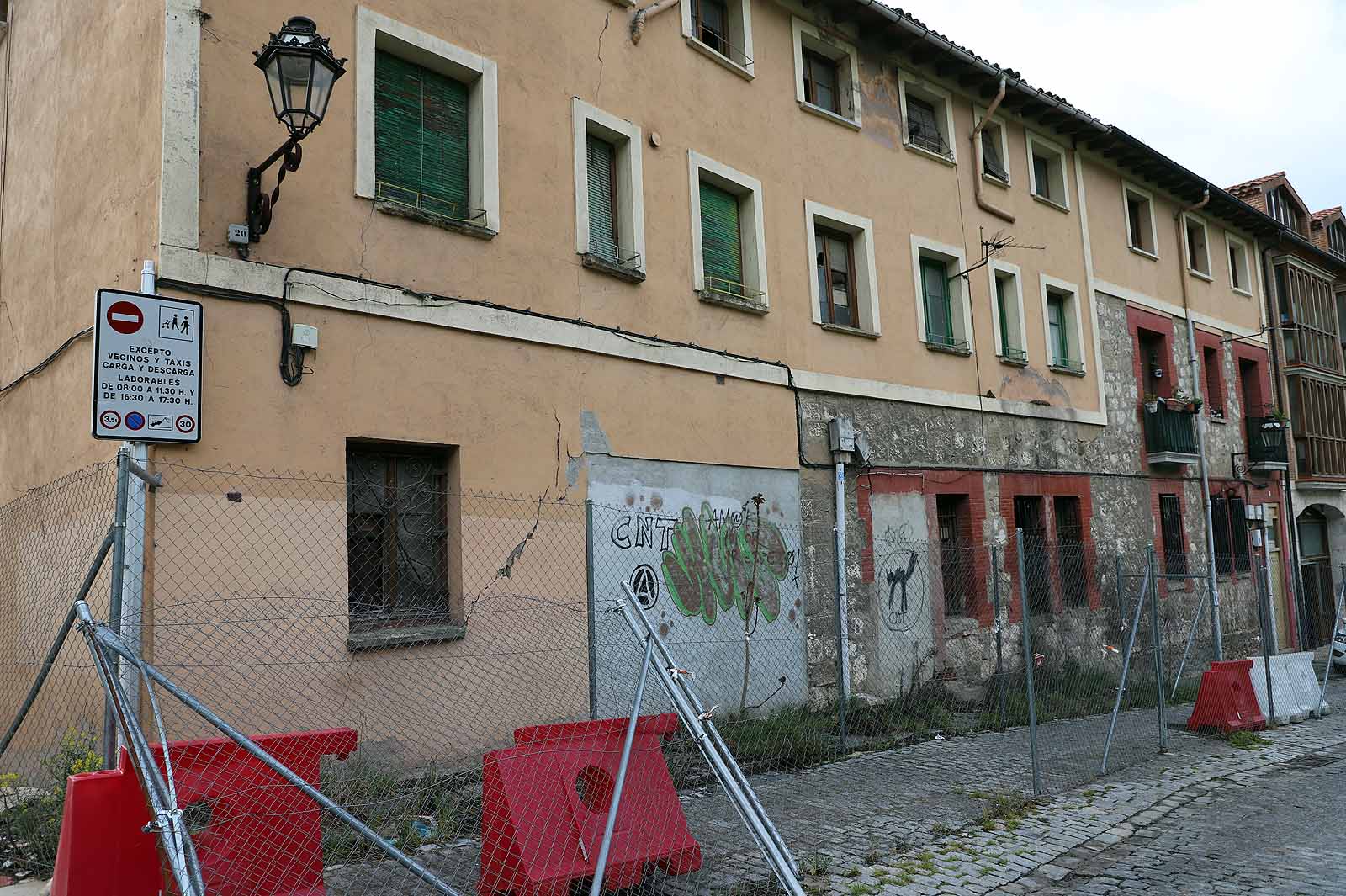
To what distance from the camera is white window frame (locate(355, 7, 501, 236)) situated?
805 centimetres

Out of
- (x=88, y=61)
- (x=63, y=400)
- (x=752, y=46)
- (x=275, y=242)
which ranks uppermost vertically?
(x=752, y=46)

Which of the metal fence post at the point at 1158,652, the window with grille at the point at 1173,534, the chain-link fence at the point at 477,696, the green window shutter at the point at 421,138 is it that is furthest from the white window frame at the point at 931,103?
the window with grille at the point at 1173,534

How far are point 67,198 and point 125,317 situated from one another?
330cm

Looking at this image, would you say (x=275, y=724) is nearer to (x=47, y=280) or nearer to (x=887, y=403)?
(x=47, y=280)

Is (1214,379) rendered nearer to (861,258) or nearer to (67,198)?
(861,258)

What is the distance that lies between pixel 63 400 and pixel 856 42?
10.6m

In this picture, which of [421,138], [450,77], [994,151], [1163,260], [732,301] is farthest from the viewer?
[1163,260]

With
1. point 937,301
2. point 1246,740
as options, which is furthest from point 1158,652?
point 937,301

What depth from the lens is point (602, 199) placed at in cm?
1026

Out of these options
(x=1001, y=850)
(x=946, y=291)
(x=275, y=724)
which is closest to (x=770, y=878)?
(x=1001, y=850)

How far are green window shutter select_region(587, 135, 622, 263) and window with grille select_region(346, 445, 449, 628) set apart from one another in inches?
118

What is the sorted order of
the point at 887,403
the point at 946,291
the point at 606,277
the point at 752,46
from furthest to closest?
the point at 946,291, the point at 887,403, the point at 752,46, the point at 606,277

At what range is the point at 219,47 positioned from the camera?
23.9 feet

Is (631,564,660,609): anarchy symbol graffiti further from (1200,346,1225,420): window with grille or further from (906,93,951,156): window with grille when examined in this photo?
(1200,346,1225,420): window with grille
